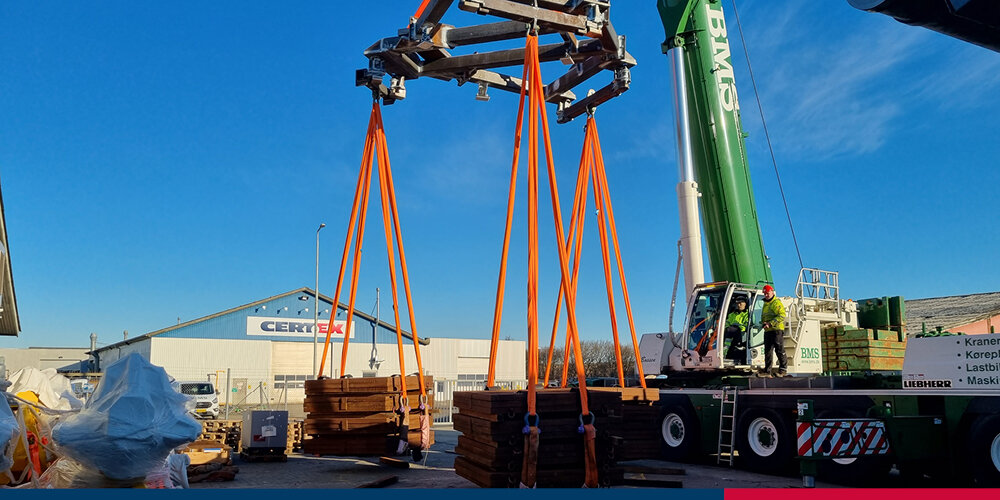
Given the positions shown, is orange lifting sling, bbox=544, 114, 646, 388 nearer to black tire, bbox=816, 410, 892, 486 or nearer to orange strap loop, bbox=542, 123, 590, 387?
orange strap loop, bbox=542, 123, 590, 387

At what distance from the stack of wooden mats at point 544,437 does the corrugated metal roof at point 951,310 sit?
23759mm

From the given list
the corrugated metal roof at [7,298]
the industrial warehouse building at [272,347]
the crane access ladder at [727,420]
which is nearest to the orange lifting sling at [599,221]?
the crane access ladder at [727,420]

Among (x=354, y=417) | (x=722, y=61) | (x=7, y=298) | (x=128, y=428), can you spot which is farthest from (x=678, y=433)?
(x=7, y=298)

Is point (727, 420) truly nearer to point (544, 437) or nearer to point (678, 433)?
point (678, 433)

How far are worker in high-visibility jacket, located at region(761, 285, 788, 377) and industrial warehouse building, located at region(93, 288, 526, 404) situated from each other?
29.7m

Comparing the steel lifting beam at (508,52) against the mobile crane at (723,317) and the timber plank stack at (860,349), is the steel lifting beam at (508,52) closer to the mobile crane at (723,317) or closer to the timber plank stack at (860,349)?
the mobile crane at (723,317)

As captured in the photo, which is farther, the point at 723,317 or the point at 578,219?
the point at 723,317

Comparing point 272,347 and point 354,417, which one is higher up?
point 272,347

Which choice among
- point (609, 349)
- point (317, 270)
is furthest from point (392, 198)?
point (609, 349)

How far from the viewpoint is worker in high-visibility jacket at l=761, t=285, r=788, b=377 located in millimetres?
12828

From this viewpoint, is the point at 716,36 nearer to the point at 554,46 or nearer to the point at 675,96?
the point at 675,96

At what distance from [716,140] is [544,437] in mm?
8756

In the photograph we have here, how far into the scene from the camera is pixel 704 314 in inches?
546

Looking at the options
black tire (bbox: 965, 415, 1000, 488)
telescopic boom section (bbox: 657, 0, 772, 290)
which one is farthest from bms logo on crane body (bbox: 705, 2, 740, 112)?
black tire (bbox: 965, 415, 1000, 488)
